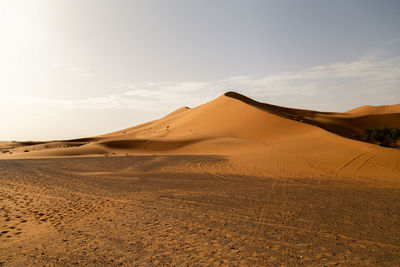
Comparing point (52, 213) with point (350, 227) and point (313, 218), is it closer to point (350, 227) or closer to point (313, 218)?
point (313, 218)

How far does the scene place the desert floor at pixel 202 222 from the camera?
479 centimetres

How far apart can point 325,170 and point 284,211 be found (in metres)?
8.43

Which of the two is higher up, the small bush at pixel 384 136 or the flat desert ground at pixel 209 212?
the small bush at pixel 384 136

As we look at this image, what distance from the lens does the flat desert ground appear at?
15.9ft

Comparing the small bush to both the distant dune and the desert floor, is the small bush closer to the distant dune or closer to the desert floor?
the distant dune

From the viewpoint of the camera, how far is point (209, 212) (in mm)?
7488

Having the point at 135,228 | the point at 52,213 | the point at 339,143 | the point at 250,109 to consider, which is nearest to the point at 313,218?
the point at 135,228

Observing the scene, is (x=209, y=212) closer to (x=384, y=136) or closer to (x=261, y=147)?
(x=261, y=147)

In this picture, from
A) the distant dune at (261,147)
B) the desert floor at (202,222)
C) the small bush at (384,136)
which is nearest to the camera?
the desert floor at (202,222)

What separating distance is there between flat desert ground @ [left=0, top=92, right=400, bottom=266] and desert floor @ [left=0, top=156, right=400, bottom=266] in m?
0.03

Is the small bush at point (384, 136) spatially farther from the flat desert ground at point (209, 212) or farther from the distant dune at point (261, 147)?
the flat desert ground at point (209, 212)

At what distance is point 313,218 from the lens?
6719mm

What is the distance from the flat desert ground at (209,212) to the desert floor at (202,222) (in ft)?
0.10

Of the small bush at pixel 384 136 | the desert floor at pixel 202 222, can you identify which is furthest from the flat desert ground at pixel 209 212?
the small bush at pixel 384 136
